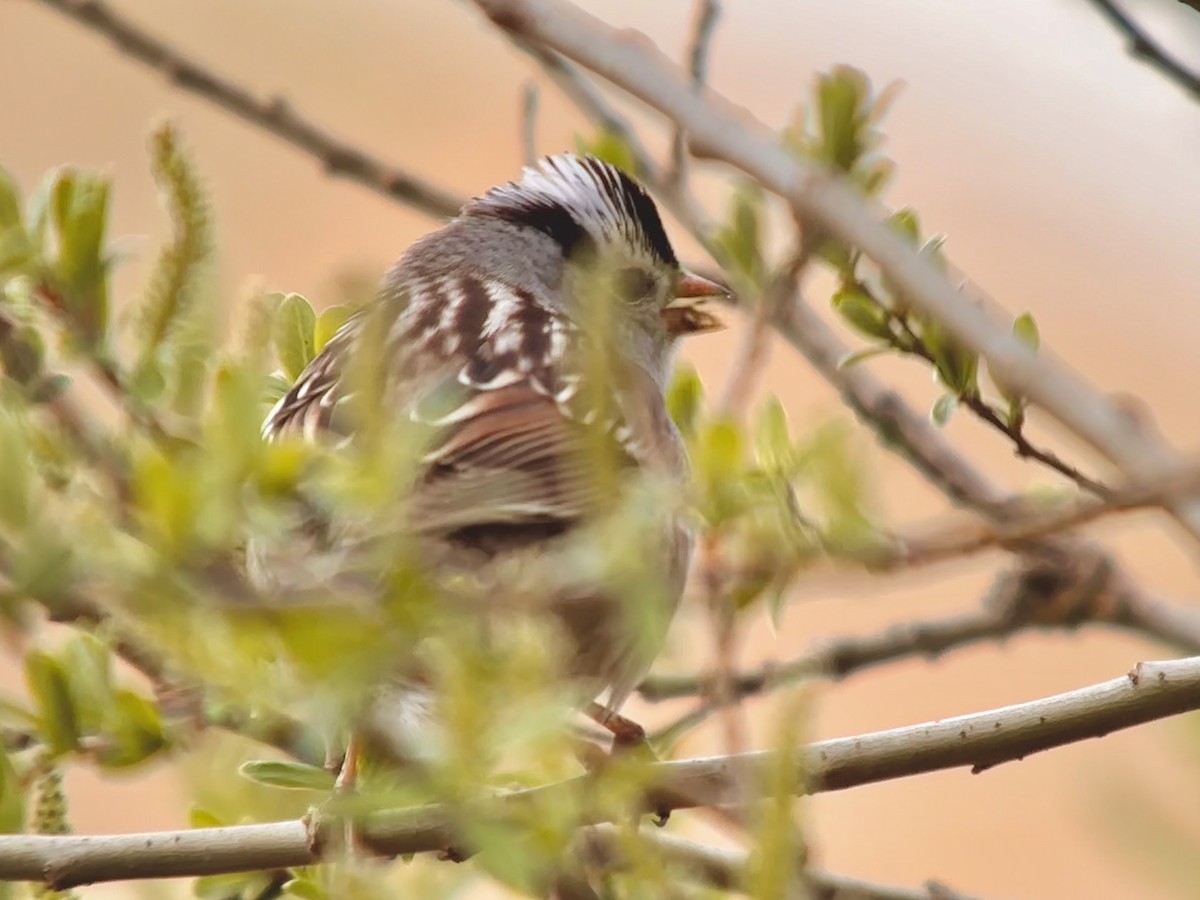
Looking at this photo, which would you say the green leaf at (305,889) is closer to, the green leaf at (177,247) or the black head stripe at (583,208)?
the green leaf at (177,247)

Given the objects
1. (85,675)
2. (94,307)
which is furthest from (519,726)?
(94,307)

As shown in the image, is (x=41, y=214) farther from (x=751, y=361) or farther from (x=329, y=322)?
(x=751, y=361)

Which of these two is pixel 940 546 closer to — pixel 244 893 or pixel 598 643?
pixel 598 643

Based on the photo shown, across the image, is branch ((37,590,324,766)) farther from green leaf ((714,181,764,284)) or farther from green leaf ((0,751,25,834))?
green leaf ((714,181,764,284))

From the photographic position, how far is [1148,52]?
2.17m

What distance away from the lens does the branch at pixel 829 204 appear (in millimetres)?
1481

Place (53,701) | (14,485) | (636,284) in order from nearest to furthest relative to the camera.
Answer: (14,485) → (53,701) → (636,284)

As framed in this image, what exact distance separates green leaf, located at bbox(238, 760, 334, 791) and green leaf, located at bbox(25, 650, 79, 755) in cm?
20

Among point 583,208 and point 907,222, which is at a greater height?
point 583,208

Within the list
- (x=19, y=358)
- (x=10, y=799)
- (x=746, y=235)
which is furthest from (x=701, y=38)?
(x=10, y=799)

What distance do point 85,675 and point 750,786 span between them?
98 centimetres

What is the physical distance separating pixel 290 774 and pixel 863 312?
0.79 m

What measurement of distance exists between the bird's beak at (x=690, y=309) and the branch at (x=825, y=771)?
6.11ft

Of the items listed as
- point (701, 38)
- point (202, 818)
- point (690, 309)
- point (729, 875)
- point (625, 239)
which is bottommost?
point (729, 875)
